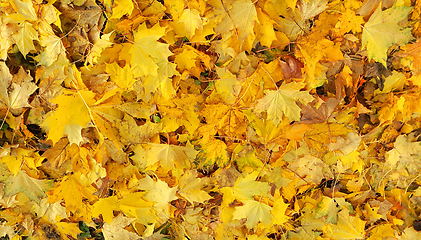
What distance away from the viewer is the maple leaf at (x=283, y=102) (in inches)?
28.9

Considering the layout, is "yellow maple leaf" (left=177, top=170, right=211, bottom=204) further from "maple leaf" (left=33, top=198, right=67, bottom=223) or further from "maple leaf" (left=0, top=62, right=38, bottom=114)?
"maple leaf" (left=0, top=62, right=38, bottom=114)

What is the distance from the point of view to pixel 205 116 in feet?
2.50

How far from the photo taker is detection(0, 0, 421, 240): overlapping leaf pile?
0.69 m

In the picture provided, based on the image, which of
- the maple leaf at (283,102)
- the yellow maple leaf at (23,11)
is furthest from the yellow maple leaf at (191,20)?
the yellow maple leaf at (23,11)

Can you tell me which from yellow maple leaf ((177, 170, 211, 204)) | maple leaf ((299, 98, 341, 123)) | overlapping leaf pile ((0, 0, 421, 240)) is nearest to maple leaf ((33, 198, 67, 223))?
overlapping leaf pile ((0, 0, 421, 240))

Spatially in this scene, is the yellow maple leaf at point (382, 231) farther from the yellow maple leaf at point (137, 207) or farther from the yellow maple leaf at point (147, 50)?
the yellow maple leaf at point (147, 50)

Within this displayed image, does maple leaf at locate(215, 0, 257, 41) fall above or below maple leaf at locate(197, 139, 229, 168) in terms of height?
above

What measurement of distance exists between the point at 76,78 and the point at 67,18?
0.16m

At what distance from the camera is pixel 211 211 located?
34.1 inches

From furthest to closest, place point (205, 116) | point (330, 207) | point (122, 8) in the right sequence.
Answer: point (330, 207), point (205, 116), point (122, 8)

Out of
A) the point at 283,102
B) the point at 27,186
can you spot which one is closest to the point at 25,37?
the point at 27,186

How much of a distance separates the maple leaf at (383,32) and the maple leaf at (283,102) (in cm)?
24

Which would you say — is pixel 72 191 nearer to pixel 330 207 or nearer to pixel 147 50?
pixel 147 50

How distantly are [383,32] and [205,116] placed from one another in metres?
0.57
